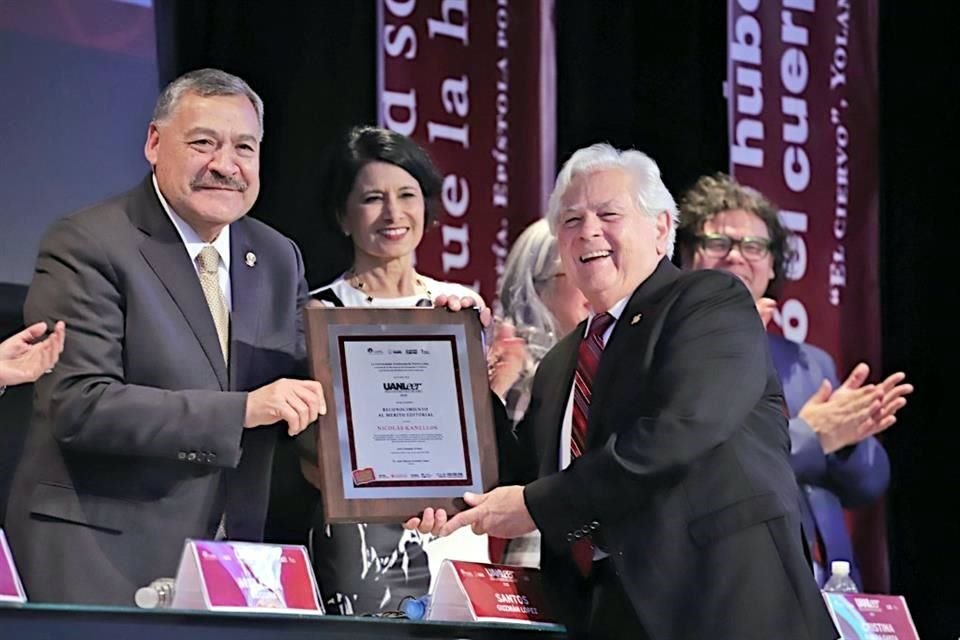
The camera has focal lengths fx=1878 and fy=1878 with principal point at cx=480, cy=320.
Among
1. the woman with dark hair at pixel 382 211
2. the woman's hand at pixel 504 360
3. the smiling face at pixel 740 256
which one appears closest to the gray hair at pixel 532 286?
the woman's hand at pixel 504 360

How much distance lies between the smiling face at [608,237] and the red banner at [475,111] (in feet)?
5.13

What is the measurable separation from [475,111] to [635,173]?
1.79 metres

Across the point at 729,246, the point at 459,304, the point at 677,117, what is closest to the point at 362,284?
the point at 459,304

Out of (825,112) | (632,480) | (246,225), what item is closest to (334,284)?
(246,225)

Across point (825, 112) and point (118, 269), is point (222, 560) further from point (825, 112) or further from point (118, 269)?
point (825, 112)

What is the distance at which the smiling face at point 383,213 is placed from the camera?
4395 millimetres

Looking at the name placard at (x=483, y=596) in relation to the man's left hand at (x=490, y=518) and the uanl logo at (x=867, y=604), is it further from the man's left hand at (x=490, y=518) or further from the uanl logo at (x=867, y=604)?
the uanl logo at (x=867, y=604)

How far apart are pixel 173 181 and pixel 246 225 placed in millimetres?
236

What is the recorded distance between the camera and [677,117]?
20.0ft

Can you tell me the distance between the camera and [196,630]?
288 centimetres

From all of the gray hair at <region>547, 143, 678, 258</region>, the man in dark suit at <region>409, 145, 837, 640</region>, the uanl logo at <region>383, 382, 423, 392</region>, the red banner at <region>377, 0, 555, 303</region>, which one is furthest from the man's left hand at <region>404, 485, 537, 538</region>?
the red banner at <region>377, 0, 555, 303</region>

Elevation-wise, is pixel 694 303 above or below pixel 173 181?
below

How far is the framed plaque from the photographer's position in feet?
11.5

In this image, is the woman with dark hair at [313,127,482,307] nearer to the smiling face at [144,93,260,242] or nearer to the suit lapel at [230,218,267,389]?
the suit lapel at [230,218,267,389]
